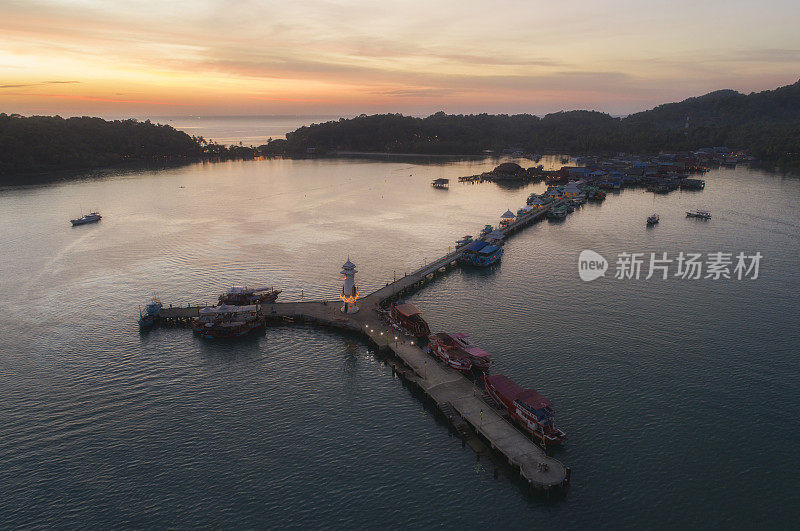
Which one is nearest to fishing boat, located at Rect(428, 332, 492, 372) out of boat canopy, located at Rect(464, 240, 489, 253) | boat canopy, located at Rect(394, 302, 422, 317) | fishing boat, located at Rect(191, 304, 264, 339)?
boat canopy, located at Rect(394, 302, 422, 317)

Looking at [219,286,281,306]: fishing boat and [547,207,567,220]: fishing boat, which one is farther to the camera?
[547,207,567,220]: fishing boat

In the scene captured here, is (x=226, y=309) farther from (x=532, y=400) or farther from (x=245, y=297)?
(x=532, y=400)

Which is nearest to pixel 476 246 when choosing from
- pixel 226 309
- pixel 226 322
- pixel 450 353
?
pixel 450 353

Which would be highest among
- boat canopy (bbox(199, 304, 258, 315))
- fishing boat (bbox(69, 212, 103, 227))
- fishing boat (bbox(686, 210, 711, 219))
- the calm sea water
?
fishing boat (bbox(69, 212, 103, 227))

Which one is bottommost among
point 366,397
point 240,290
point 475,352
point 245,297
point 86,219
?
point 366,397

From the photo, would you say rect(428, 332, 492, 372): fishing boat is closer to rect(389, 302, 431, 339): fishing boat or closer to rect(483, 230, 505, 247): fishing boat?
rect(389, 302, 431, 339): fishing boat
